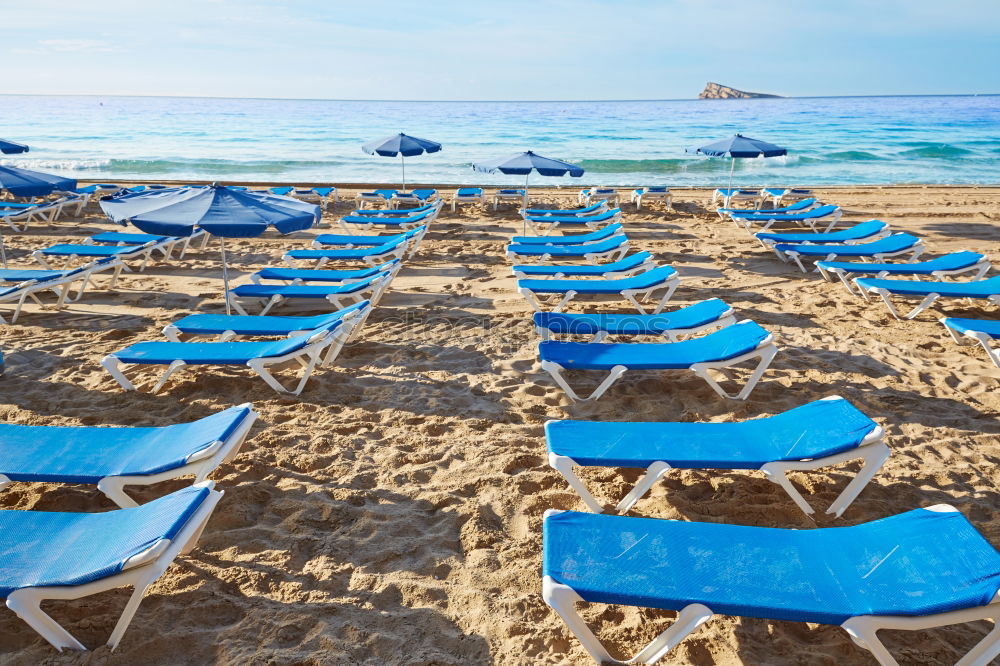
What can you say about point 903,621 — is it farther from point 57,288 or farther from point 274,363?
point 57,288

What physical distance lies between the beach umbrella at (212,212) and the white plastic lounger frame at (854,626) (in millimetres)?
3313

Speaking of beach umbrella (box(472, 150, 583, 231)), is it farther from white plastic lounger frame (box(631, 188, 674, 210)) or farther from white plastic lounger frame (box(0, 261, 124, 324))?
white plastic lounger frame (box(0, 261, 124, 324))

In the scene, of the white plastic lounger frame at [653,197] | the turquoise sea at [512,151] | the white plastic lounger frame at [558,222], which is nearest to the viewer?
the white plastic lounger frame at [558,222]

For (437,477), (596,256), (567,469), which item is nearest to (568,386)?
(437,477)

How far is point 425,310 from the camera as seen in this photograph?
243 inches

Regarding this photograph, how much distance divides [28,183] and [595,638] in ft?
23.3

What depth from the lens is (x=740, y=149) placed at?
35.2 feet

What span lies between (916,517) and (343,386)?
3.39 m

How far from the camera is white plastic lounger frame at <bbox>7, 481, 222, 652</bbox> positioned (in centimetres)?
202

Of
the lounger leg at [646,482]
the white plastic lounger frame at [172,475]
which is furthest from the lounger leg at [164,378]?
the lounger leg at [646,482]

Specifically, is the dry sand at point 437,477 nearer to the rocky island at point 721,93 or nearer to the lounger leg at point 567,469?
the lounger leg at point 567,469

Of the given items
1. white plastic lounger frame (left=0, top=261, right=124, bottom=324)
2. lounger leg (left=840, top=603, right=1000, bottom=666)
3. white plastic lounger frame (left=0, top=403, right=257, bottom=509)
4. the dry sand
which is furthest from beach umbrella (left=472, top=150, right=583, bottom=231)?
lounger leg (left=840, top=603, right=1000, bottom=666)

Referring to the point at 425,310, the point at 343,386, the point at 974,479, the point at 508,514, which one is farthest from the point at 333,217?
the point at 974,479

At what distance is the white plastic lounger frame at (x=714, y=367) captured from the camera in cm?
398
